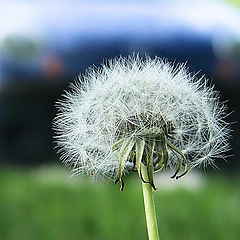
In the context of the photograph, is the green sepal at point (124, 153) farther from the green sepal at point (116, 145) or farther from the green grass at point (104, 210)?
the green grass at point (104, 210)

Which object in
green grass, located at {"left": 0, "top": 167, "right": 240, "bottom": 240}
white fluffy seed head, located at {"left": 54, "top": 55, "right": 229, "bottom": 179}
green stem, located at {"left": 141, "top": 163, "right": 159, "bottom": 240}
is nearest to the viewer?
green stem, located at {"left": 141, "top": 163, "right": 159, "bottom": 240}

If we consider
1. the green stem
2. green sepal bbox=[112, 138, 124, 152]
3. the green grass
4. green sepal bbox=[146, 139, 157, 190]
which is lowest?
the green stem

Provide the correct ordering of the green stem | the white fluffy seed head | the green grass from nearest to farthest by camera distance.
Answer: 1. the green stem
2. the white fluffy seed head
3. the green grass

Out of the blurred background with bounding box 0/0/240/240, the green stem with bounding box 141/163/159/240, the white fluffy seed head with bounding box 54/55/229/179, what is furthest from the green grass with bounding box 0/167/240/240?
the green stem with bounding box 141/163/159/240

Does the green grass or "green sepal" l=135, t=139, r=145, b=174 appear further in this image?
the green grass

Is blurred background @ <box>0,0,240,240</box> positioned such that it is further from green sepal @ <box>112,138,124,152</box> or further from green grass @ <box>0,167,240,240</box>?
green sepal @ <box>112,138,124,152</box>

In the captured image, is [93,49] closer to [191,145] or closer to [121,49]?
[121,49]

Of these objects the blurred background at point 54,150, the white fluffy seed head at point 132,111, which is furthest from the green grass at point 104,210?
the white fluffy seed head at point 132,111
